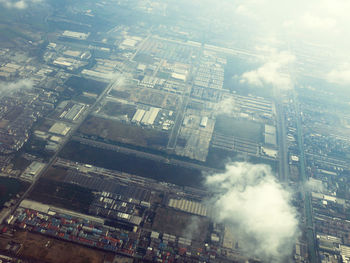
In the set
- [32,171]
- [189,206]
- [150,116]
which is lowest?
[32,171]

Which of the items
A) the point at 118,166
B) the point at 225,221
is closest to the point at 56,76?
the point at 118,166

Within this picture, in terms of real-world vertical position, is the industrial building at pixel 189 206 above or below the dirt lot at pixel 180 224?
above

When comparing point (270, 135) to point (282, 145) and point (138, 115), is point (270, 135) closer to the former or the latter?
point (282, 145)

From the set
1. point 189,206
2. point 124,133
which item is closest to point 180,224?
point 189,206

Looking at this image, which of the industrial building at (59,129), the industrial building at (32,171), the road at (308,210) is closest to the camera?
the road at (308,210)

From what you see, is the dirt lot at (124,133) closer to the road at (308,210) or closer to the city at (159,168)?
the city at (159,168)

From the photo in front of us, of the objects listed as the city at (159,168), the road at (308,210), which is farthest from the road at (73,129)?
the road at (308,210)

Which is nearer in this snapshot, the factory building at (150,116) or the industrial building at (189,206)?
the industrial building at (189,206)
